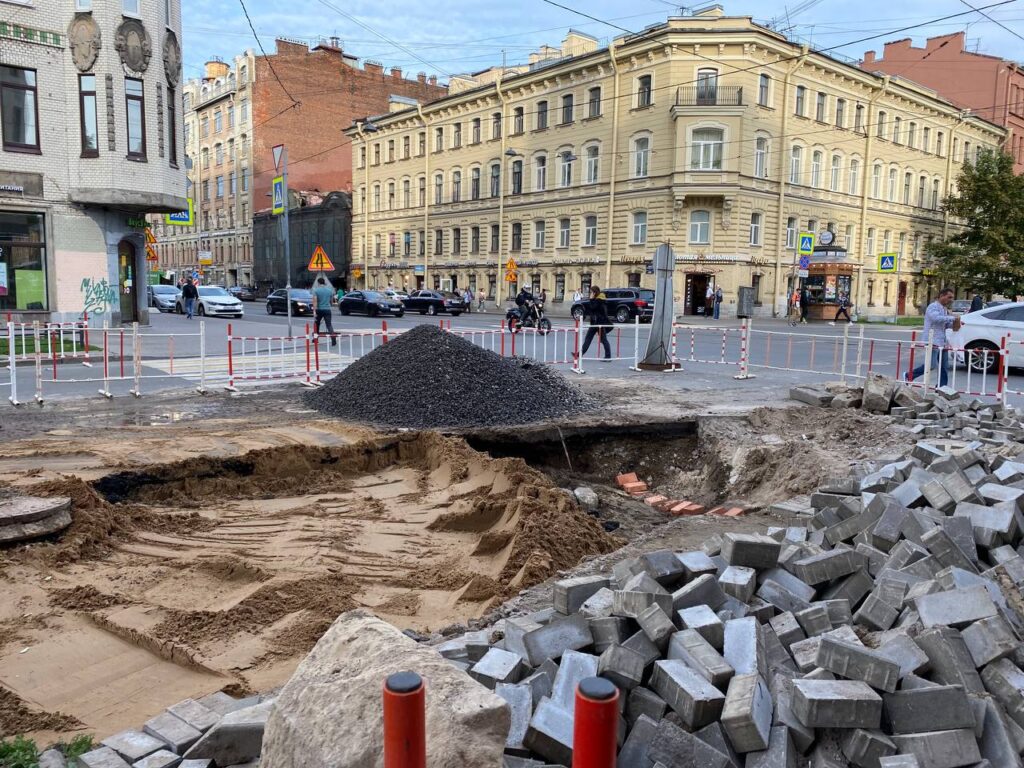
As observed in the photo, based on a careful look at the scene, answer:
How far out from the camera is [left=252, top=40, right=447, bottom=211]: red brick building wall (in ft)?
205

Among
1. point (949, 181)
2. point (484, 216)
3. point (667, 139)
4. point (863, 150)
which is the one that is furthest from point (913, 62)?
point (484, 216)

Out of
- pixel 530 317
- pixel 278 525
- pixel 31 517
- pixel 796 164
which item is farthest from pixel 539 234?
pixel 31 517

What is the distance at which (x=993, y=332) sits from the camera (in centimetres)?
1555

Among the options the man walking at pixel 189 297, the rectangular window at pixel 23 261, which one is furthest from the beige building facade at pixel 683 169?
the rectangular window at pixel 23 261

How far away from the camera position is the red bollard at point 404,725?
2219mm

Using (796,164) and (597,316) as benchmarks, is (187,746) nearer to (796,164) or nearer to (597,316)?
(597,316)

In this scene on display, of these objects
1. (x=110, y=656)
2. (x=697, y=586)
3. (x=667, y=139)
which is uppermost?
(x=667, y=139)

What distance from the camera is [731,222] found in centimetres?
3909

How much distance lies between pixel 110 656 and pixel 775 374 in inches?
529

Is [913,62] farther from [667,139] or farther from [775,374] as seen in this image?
[775,374]

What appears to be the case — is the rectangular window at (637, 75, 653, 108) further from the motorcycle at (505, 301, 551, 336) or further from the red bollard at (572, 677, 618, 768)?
the red bollard at (572, 677, 618, 768)

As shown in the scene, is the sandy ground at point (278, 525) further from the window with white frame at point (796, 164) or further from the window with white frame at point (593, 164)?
the window with white frame at point (796, 164)

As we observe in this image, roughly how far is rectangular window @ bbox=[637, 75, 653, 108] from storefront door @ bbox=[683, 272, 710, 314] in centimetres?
921

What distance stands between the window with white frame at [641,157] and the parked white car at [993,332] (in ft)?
87.7
